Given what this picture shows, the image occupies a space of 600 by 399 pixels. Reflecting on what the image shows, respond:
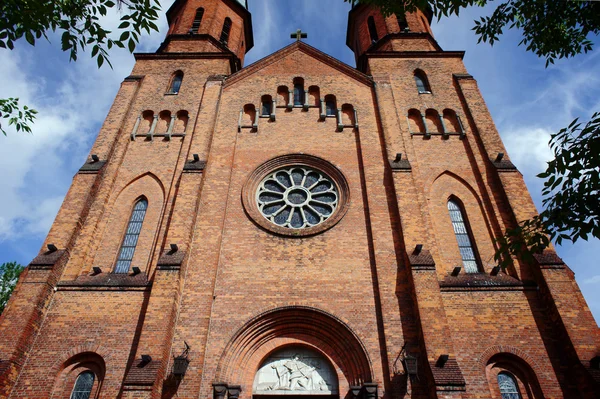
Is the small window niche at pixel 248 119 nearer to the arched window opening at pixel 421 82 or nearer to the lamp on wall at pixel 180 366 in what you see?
the arched window opening at pixel 421 82

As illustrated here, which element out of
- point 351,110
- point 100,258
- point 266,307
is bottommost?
point 266,307

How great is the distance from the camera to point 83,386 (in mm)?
9789

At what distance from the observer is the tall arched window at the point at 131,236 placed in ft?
39.1

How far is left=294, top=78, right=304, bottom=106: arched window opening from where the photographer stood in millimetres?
16397

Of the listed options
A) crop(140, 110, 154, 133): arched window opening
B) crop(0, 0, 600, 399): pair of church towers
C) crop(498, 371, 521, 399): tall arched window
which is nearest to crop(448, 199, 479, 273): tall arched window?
crop(0, 0, 600, 399): pair of church towers

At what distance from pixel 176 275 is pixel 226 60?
423 inches

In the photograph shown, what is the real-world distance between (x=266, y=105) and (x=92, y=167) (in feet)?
21.5

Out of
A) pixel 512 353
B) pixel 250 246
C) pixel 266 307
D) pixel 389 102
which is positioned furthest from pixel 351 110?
pixel 512 353

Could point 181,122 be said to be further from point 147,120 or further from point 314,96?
point 314,96

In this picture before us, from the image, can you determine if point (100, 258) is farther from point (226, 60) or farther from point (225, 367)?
point (226, 60)

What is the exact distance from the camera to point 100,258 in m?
12.0

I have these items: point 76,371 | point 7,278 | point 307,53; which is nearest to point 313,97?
point 307,53

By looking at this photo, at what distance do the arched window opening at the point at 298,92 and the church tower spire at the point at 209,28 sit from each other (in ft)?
11.2

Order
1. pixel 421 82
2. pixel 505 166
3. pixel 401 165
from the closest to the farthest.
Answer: pixel 401 165 < pixel 505 166 < pixel 421 82
